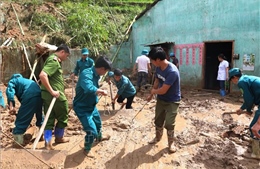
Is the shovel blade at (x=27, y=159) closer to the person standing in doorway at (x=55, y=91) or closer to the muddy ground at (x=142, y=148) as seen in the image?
the muddy ground at (x=142, y=148)

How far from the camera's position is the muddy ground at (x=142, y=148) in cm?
358

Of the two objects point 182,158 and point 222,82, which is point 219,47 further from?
point 182,158

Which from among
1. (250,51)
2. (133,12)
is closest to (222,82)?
(250,51)

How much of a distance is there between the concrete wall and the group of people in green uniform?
5.63m

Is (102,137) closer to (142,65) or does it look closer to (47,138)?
(47,138)

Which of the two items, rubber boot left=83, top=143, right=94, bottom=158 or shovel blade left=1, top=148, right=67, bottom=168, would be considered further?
rubber boot left=83, top=143, right=94, bottom=158

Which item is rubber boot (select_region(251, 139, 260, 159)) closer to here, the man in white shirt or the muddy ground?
the muddy ground

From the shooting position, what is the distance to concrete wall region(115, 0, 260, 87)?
8.83 meters

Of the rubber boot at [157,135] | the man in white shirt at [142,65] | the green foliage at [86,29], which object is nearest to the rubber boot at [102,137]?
the rubber boot at [157,135]

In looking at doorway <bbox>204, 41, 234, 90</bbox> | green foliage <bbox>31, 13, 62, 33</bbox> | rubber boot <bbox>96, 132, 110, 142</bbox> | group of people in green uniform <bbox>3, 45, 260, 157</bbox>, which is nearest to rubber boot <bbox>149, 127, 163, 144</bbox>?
group of people in green uniform <bbox>3, 45, 260, 157</bbox>

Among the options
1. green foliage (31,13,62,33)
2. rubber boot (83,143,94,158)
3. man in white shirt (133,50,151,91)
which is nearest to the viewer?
rubber boot (83,143,94,158)

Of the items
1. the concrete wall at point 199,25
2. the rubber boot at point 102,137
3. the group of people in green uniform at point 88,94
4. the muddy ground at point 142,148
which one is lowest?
the muddy ground at point 142,148

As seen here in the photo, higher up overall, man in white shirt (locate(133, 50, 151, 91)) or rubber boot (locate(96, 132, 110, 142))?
man in white shirt (locate(133, 50, 151, 91))

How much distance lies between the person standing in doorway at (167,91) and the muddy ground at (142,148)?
1.26ft
